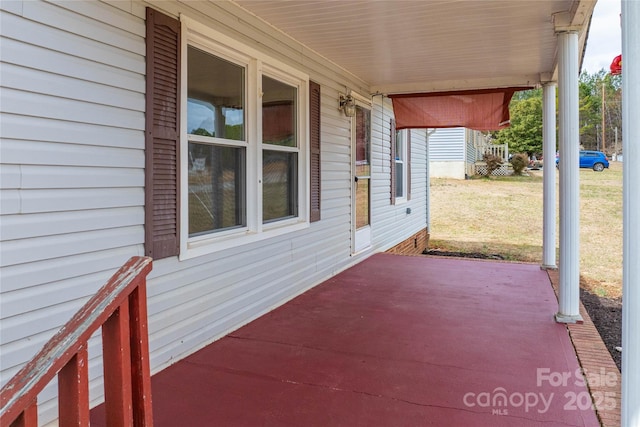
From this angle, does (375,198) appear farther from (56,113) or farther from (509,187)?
(509,187)

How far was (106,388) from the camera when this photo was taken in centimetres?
117

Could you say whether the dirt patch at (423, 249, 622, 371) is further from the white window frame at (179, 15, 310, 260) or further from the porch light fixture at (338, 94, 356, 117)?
the porch light fixture at (338, 94, 356, 117)

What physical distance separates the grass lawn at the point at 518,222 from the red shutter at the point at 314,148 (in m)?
3.74

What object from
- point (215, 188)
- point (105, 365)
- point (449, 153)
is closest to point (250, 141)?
point (215, 188)

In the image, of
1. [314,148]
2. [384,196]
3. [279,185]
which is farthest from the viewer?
[384,196]

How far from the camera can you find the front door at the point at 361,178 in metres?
5.95

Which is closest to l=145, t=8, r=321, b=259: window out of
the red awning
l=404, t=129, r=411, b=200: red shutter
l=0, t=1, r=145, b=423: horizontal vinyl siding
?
l=0, t=1, r=145, b=423: horizontal vinyl siding

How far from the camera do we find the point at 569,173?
358 centimetres

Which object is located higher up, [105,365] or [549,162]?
[549,162]

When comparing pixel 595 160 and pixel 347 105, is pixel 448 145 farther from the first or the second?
pixel 347 105

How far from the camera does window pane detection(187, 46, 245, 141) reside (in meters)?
2.95

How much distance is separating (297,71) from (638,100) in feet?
11.0

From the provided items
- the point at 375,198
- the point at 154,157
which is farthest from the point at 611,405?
the point at 375,198

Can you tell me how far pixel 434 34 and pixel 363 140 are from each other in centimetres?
235
